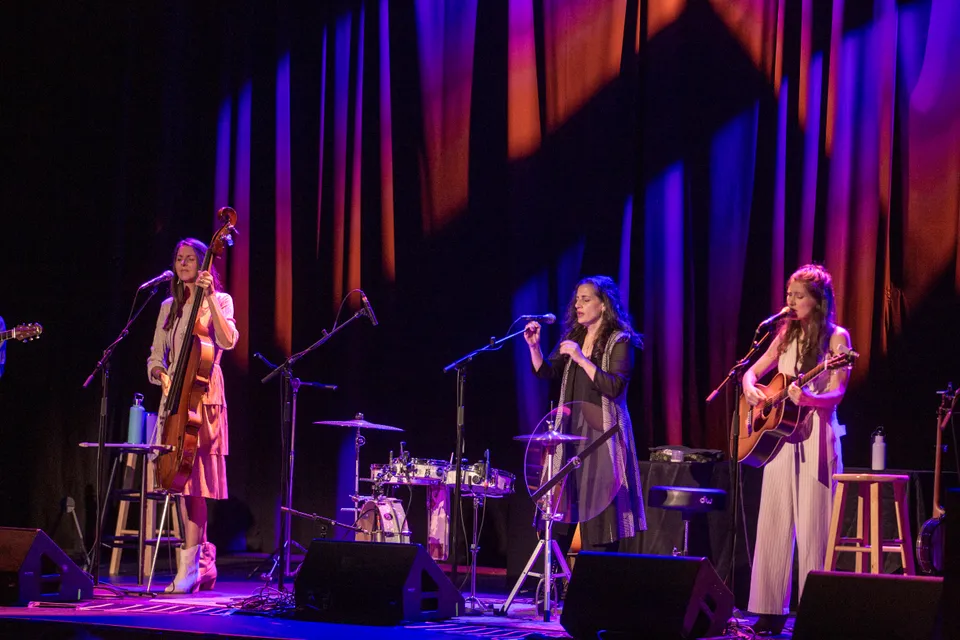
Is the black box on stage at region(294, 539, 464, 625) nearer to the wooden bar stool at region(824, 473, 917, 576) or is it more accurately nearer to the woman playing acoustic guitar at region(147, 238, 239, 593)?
the woman playing acoustic guitar at region(147, 238, 239, 593)

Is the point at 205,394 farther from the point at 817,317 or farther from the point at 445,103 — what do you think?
the point at 817,317

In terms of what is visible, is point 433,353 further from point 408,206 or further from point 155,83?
point 155,83

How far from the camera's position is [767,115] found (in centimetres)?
670

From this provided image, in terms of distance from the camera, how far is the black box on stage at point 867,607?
11.3ft

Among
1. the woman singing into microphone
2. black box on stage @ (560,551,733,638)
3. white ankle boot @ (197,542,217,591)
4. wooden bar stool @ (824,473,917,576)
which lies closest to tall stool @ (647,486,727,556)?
the woman singing into microphone

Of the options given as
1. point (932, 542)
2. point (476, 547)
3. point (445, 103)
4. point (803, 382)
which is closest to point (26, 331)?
point (476, 547)

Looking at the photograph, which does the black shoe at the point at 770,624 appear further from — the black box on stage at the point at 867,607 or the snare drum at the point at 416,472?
the snare drum at the point at 416,472

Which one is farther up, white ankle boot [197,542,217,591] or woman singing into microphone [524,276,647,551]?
woman singing into microphone [524,276,647,551]

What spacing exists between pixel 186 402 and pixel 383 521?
1511 millimetres

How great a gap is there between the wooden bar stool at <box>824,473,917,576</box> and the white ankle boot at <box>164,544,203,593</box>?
10.4 ft

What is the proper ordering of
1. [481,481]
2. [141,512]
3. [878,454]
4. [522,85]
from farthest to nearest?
[522,85] < [481,481] < [141,512] < [878,454]

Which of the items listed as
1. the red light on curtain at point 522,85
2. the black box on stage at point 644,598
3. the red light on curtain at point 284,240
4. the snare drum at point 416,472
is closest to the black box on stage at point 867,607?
the black box on stage at point 644,598

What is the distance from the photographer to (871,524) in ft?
17.0

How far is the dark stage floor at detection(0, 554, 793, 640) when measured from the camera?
14.5 ft
